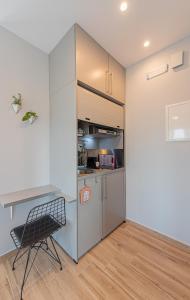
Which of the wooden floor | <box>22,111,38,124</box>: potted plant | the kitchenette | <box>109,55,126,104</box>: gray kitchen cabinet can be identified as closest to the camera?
the wooden floor

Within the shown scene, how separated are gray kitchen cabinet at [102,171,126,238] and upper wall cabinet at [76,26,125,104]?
127 cm

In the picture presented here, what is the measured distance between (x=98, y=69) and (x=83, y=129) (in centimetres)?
84

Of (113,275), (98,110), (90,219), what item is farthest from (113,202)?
(98,110)

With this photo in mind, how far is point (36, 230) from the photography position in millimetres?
1550

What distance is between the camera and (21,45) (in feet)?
6.15

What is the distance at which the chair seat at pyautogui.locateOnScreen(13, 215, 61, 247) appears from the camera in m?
1.39

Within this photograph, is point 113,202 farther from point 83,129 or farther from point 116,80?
point 116,80

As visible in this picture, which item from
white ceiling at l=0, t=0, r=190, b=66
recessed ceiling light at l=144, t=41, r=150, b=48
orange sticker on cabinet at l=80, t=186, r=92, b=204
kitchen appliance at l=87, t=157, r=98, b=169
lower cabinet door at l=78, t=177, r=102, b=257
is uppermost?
white ceiling at l=0, t=0, r=190, b=66

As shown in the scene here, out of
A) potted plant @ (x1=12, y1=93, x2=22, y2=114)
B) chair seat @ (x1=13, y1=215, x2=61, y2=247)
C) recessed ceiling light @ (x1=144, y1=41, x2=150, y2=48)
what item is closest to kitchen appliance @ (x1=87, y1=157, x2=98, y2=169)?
chair seat @ (x1=13, y1=215, x2=61, y2=247)

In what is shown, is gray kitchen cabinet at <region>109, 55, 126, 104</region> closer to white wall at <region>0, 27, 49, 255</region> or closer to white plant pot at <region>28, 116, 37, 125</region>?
white wall at <region>0, 27, 49, 255</region>

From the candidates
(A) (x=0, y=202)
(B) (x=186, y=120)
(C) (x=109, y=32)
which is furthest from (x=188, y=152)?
(A) (x=0, y=202)

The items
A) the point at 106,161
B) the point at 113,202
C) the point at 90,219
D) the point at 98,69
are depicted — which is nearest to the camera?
the point at 90,219

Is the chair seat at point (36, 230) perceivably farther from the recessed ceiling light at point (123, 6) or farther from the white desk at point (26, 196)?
the recessed ceiling light at point (123, 6)

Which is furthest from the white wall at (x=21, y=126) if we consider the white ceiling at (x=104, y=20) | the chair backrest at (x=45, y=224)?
the chair backrest at (x=45, y=224)
